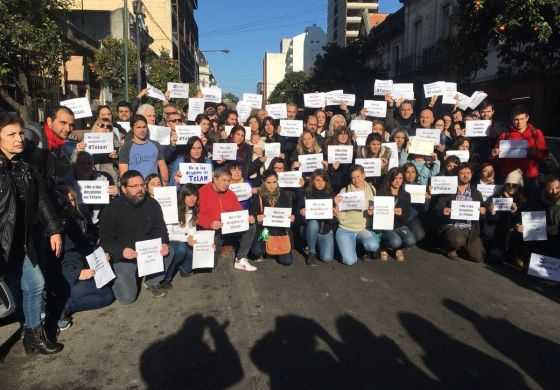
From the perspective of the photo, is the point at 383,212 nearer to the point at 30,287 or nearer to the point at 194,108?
the point at 194,108

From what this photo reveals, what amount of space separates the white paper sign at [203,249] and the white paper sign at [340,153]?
249 cm

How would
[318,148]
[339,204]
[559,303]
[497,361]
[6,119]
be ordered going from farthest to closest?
1. [318,148]
2. [339,204]
3. [559,303]
4. [497,361]
5. [6,119]

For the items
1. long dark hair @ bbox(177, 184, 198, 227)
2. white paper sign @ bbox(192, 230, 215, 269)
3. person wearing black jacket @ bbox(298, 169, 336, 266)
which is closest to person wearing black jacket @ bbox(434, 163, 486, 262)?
person wearing black jacket @ bbox(298, 169, 336, 266)

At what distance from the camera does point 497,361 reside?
152 inches

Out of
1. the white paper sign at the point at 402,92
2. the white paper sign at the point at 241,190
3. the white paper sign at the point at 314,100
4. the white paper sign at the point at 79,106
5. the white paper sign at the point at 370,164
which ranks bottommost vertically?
the white paper sign at the point at 241,190

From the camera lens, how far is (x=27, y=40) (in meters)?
9.48

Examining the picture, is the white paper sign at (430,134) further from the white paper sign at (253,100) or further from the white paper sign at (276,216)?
the white paper sign at (253,100)

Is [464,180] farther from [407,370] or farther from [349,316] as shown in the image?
[407,370]

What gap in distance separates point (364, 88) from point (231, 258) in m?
24.1

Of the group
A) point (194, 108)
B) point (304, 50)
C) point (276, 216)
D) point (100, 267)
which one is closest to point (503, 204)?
point (276, 216)

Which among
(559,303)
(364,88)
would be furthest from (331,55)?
(559,303)

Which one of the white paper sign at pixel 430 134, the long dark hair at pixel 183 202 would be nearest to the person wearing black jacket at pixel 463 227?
the white paper sign at pixel 430 134

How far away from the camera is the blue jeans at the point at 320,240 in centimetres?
658

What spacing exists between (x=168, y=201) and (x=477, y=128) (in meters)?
5.28
